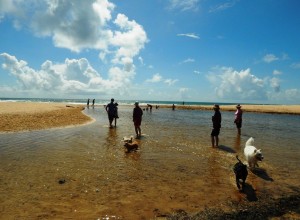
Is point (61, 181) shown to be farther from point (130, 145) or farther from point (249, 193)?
point (249, 193)

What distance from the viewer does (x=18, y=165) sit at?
9.21 metres

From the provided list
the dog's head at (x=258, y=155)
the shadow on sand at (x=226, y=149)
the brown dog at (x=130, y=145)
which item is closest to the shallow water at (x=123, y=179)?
the shadow on sand at (x=226, y=149)

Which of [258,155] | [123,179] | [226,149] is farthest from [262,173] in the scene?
[123,179]

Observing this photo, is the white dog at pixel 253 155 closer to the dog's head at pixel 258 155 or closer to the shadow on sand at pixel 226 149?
the dog's head at pixel 258 155

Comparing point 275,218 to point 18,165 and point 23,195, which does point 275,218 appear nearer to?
point 23,195

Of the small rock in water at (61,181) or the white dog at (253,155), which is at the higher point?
the white dog at (253,155)

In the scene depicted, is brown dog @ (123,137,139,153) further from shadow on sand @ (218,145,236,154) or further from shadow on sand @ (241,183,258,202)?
shadow on sand @ (241,183,258,202)

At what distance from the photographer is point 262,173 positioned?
9.04 m

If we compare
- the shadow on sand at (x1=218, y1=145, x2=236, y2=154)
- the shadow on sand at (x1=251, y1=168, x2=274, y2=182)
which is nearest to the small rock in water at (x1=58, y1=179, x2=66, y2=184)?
the shadow on sand at (x1=251, y1=168, x2=274, y2=182)

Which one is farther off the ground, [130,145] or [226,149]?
[130,145]

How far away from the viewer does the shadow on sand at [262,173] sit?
8.50m

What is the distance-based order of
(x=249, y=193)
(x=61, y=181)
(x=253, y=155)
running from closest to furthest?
(x=249, y=193), (x=61, y=181), (x=253, y=155)

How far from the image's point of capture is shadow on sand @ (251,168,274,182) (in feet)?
27.9

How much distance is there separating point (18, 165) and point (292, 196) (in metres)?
8.62
